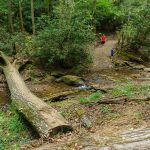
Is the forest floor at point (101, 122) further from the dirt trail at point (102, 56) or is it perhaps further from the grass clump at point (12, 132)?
the dirt trail at point (102, 56)

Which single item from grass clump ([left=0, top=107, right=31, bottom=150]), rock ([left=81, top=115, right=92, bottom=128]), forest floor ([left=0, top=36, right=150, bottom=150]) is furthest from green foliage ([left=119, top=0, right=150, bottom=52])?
rock ([left=81, top=115, right=92, bottom=128])

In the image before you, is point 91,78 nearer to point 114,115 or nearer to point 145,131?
point 114,115

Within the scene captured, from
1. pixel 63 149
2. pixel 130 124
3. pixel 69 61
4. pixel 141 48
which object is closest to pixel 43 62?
pixel 69 61

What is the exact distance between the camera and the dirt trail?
24.0 metres

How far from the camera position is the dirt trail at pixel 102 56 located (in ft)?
78.8

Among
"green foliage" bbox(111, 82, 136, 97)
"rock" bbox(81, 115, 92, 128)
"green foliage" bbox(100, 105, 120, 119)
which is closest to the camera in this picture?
"rock" bbox(81, 115, 92, 128)

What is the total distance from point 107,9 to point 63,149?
97.2 ft

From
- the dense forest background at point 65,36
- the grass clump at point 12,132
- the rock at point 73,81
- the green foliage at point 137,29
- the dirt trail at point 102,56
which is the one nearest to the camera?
the grass clump at point 12,132

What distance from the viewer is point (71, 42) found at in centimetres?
2058

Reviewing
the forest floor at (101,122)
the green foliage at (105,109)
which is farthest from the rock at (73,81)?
the green foliage at (105,109)

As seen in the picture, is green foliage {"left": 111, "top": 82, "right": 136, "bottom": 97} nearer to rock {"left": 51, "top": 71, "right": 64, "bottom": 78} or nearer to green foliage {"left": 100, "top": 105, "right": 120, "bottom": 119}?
green foliage {"left": 100, "top": 105, "right": 120, "bottom": 119}

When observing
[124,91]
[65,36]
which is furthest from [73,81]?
[124,91]

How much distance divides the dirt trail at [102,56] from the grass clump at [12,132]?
12.6 metres

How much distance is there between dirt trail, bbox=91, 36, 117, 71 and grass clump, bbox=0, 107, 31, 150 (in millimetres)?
12647
